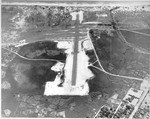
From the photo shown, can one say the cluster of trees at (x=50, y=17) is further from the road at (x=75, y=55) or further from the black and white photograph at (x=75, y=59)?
the road at (x=75, y=55)

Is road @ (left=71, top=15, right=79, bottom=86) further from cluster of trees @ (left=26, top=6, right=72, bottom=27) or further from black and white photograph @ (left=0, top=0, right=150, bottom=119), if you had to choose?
cluster of trees @ (left=26, top=6, right=72, bottom=27)

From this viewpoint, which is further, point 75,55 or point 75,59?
point 75,55

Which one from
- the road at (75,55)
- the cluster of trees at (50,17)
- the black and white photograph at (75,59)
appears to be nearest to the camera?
the black and white photograph at (75,59)

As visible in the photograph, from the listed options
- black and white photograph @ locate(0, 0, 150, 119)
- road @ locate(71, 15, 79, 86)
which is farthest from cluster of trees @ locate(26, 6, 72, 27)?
road @ locate(71, 15, 79, 86)

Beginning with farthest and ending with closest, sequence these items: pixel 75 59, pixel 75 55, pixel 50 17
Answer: pixel 50 17 < pixel 75 55 < pixel 75 59

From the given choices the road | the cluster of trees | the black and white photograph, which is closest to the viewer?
the black and white photograph

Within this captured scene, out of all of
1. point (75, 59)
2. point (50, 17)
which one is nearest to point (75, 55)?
point (75, 59)

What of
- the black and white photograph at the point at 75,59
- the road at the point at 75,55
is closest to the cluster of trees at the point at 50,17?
the black and white photograph at the point at 75,59

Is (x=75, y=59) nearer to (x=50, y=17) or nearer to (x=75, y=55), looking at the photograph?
(x=75, y=55)
